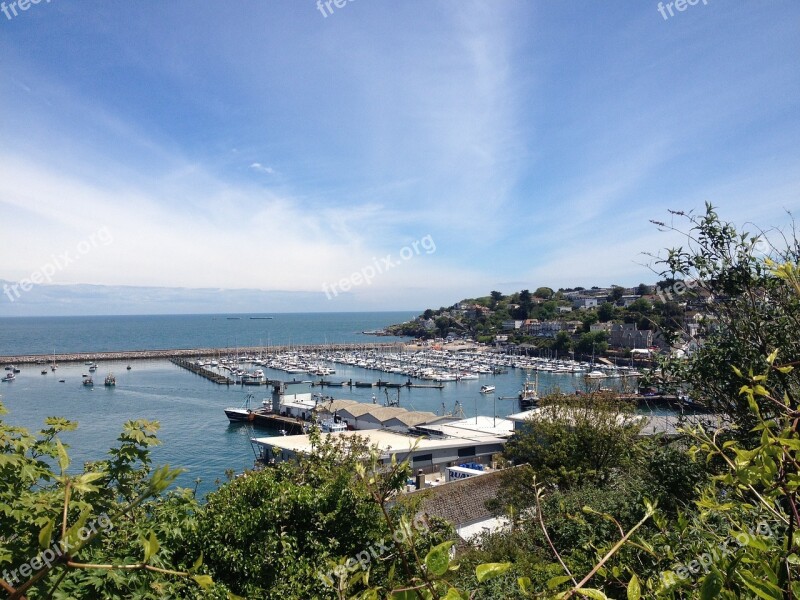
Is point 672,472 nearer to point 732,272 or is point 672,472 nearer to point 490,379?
point 732,272

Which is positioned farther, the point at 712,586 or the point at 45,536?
the point at 712,586

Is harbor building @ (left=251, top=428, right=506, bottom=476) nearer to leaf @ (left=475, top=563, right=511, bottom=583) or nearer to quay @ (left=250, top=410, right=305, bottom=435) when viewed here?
quay @ (left=250, top=410, right=305, bottom=435)

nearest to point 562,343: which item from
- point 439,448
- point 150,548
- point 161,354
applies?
point 439,448

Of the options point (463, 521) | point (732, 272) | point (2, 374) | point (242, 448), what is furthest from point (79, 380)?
point (732, 272)

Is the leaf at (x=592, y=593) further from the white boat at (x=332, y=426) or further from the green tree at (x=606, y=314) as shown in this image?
the green tree at (x=606, y=314)

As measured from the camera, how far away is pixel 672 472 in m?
5.87

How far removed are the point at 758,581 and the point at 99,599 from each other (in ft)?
10.7

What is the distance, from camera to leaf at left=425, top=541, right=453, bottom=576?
0.96 m

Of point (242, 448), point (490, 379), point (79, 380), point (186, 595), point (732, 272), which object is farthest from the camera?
point (490, 379)

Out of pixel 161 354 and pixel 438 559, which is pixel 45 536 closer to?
pixel 438 559

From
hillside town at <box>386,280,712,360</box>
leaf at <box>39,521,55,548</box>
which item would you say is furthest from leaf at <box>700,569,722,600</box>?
hillside town at <box>386,280,712,360</box>

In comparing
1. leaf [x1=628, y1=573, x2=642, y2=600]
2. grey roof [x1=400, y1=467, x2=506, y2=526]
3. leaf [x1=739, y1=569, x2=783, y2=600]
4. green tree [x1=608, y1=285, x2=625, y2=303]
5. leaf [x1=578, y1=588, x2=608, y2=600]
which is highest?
green tree [x1=608, y1=285, x2=625, y2=303]

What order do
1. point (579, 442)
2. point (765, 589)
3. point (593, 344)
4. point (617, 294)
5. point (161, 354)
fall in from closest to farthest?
point (765, 589) → point (579, 442) → point (593, 344) → point (161, 354) → point (617, 294)

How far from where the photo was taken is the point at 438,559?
971 mm
